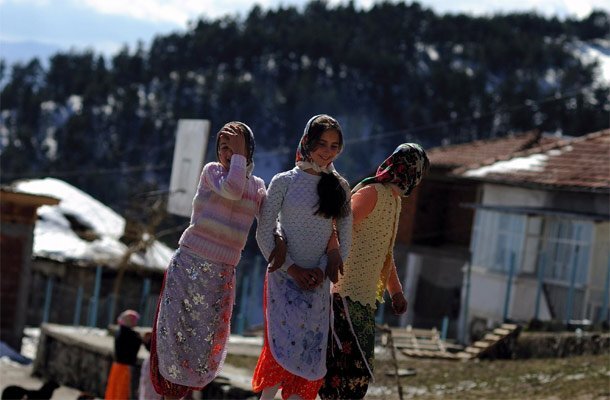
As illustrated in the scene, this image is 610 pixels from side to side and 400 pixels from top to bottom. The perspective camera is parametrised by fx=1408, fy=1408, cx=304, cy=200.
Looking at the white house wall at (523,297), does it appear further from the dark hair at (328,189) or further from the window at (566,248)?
the dark hair at (328,189)

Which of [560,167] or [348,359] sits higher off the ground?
[560,167]

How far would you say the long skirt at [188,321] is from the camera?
731 cm

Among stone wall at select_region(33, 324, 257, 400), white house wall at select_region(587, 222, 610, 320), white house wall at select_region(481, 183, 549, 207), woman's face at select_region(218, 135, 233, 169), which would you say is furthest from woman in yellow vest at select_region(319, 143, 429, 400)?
white house wall at select_region(481, 183, 549, 207)

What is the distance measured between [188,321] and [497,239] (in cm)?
2336

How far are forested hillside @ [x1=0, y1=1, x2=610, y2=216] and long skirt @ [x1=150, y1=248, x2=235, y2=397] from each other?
68803 mm

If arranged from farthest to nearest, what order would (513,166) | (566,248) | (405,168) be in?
(513,166)
(566,248)
(405,168)

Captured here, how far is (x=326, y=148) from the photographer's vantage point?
7.20 meters

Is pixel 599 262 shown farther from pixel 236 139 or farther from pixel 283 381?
pixel 283 381

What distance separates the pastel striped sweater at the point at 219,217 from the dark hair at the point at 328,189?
363 millimetres

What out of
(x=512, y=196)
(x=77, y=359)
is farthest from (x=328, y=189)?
(x=512, y=196)

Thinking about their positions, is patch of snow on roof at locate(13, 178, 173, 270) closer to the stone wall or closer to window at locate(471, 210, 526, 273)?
window at locate(471, 210, 526, 273)

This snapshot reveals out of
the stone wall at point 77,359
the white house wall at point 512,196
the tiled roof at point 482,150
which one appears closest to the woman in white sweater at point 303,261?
the stone wall at point 77,359

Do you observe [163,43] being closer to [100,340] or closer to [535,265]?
[535,265]

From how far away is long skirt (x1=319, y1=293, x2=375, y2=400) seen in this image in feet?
23.9
